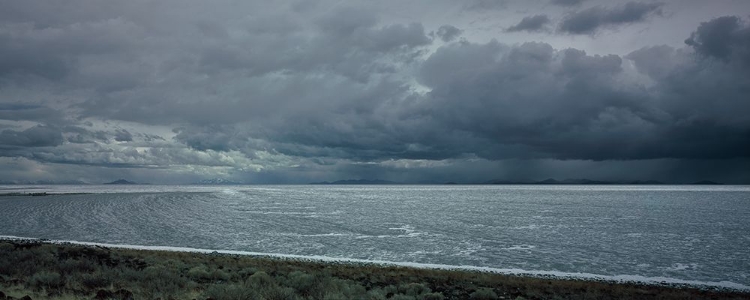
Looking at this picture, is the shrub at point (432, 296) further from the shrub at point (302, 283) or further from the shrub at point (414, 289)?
the shrub at point (302, 283)

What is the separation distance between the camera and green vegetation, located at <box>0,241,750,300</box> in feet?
46.3

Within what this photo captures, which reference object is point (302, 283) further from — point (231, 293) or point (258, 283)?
point (231, 293)

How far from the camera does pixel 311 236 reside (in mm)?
41906

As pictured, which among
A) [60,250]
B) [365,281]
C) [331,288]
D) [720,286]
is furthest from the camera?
[60,250]

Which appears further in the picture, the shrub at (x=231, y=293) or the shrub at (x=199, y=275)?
the shrub at (x=199, y=275)

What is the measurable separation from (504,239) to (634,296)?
66.5 ft

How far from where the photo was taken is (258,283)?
1702 cm

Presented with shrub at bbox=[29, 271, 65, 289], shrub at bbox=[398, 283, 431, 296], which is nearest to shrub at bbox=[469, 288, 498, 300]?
shrub at bbox=[398, 283, 431, 296]

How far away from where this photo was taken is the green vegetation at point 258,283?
1410 centimetres

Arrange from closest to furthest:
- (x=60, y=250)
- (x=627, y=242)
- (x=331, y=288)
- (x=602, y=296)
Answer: (x=331, y=288) < (x=602, y=296) < (x=60, y=250) < (x=627, y=242)

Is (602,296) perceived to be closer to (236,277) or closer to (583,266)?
(583,266)

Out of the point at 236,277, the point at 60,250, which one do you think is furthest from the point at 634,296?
the point at 60,250

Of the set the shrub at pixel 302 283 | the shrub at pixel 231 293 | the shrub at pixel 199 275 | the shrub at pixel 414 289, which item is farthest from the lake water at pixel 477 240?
the shrub at pixel 231 293

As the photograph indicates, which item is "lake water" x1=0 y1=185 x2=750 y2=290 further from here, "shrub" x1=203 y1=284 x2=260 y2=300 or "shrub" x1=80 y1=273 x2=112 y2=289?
"shrub" x1=80 y1=273 x2=112 y2=289
